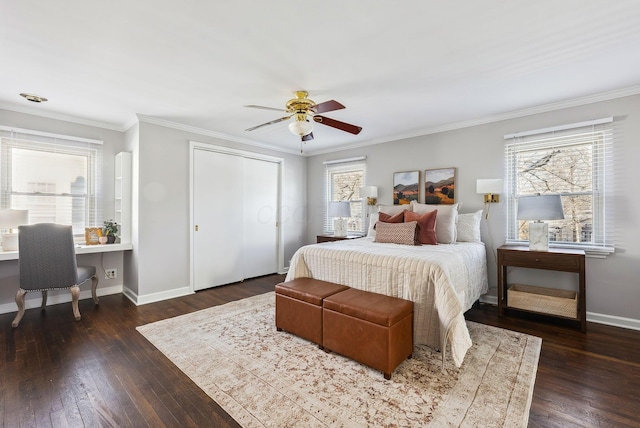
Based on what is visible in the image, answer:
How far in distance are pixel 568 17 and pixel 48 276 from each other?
202 inches

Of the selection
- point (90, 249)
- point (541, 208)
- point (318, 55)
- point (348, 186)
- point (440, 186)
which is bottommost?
point (90, 249)

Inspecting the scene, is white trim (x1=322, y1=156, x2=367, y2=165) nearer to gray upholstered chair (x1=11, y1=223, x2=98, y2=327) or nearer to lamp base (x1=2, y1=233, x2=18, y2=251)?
gray upholstered chair (x1=11, y1=223, x2=98, y2=327)

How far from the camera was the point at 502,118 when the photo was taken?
12.2 feet

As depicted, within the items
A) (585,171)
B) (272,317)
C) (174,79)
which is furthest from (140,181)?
(585,171)

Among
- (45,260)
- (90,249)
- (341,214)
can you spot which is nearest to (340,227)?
(341,214)

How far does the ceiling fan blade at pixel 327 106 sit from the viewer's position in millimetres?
2563

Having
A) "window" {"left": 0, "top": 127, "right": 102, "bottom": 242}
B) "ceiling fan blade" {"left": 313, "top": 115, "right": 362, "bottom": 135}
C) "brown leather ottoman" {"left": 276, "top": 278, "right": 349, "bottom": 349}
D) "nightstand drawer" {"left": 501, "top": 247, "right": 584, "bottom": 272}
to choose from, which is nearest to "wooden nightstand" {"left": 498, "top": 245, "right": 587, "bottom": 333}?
"nightstand drawer" {"left": 501, "top": 247, "right": 584, "bottom": 272}

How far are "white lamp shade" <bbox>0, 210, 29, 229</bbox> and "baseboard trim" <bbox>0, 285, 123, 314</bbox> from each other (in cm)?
85

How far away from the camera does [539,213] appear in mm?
3100

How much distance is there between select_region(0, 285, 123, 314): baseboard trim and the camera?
3.48 metres

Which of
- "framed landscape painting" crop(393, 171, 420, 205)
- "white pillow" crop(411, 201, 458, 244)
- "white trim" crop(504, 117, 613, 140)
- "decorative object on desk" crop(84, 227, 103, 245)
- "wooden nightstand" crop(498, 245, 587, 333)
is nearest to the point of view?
"wooden nightstand" crop(498, 245, 587, 333)

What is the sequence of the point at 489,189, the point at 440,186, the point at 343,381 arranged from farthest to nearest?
1. the point at 440,186
2. the point at 489,189
3. the point at 343,381

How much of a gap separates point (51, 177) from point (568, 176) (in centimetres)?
645

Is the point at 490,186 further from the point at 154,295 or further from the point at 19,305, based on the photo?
the point at 19,305
